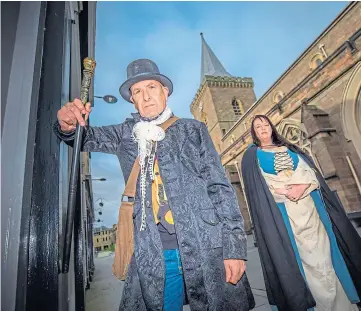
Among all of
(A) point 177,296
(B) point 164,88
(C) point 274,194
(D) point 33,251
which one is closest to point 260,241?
(C) point 274,194

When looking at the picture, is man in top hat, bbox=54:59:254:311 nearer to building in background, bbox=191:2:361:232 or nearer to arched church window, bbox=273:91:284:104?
building in background, bbox=191:2:361:232

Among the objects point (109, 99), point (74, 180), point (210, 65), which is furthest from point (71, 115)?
point (210, 65)

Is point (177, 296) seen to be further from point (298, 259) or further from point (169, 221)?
point (298, 259)

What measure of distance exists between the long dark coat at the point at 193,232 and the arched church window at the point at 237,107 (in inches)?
1001

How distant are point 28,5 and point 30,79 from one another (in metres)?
0.43

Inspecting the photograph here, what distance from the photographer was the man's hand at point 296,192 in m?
2.61

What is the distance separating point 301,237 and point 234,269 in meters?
1.69

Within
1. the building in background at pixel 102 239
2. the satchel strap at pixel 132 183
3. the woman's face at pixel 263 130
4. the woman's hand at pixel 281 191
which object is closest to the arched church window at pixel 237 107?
the woman's face at pixel 263 130

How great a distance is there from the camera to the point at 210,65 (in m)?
31.8

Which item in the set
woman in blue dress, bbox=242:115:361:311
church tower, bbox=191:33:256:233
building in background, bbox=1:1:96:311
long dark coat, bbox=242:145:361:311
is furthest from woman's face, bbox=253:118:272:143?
church tower, bbox=191:33:256:233

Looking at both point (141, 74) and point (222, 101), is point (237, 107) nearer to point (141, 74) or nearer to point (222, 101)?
point (222, 101)

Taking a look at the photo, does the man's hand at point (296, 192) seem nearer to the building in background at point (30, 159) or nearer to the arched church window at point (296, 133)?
the building in background at point (30, 159)

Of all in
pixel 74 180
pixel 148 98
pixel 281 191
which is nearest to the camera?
pixel 74 180

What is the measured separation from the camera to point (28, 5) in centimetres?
103
